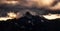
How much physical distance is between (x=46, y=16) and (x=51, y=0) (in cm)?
25

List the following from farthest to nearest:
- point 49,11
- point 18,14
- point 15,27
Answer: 1. point 49,11
2. point 18,14
3. point 15,27

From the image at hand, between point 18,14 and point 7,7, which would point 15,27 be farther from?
point 7,7

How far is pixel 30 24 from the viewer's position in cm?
153

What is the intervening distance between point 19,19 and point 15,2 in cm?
34

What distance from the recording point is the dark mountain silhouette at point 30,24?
1.52 metres

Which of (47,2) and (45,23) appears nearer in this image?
(45,23)

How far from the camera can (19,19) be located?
1622 mm

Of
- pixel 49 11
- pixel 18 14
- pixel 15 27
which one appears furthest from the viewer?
pixel 49 11

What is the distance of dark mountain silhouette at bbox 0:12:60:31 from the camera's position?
1.52m

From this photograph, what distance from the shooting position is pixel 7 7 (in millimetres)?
1887

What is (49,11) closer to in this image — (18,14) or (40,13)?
(40,13)

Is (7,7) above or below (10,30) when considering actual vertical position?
above

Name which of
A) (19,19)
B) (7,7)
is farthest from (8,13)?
(19,19)

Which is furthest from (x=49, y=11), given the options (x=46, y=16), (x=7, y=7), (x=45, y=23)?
(x=7, y=7)
